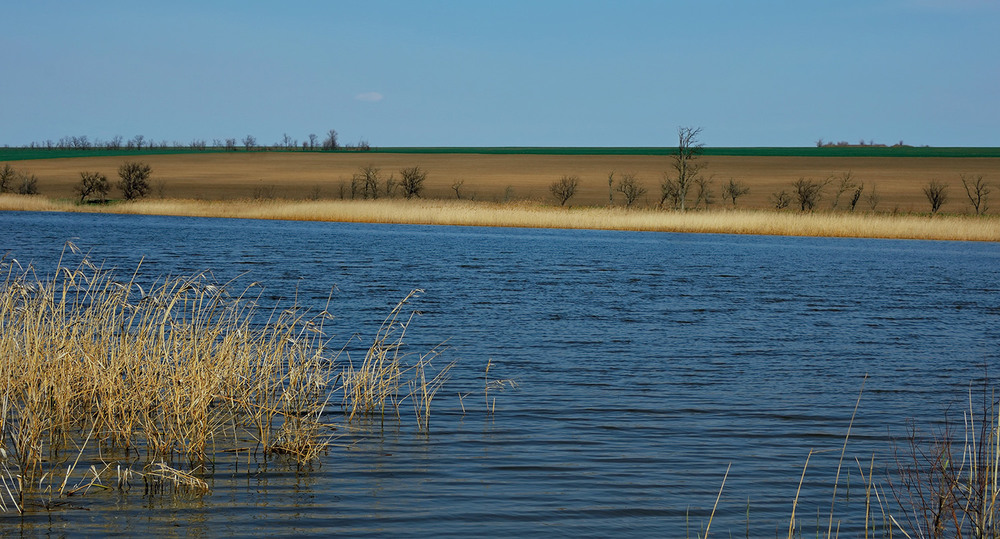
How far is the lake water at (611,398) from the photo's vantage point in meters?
6.46

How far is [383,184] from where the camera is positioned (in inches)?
3533

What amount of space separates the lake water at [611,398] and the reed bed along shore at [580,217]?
15887 mm

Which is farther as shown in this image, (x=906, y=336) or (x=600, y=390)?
(x=906, y=336)

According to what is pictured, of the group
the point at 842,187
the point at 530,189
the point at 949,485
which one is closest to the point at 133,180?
the point at 530,189

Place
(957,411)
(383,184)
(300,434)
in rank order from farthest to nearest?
(383,184) < (957,411) < (300,434)

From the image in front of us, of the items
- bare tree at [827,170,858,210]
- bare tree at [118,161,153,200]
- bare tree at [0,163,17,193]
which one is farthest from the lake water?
bare tree at [0,163,17,193]

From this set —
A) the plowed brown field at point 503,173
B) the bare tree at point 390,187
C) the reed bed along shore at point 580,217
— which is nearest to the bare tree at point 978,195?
the plowed brown field at point 503,173

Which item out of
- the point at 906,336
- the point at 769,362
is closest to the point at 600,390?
the point at 769,362

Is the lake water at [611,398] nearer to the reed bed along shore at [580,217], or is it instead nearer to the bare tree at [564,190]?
the reed bed along shore at [580,217]

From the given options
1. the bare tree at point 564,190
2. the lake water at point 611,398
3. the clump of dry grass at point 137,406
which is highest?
the bare tree at point 564,190

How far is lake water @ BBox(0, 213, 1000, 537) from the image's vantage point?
6457mm

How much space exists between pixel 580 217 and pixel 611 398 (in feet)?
130

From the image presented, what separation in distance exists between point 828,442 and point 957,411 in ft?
7.99

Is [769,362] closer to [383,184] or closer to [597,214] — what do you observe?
[597,214]
